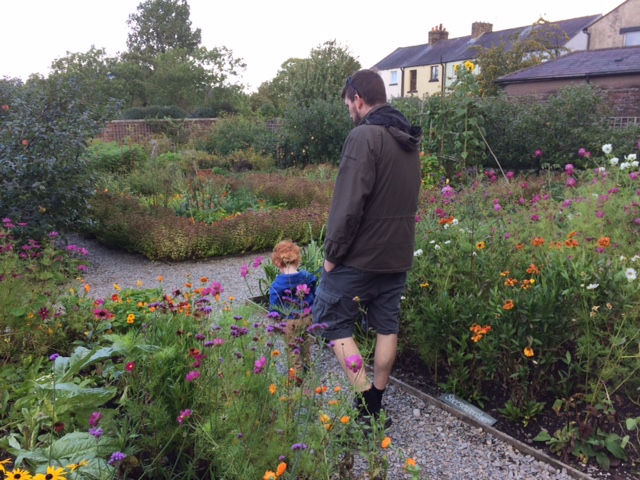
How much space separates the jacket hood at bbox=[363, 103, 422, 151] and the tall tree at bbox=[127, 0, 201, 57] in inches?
2285

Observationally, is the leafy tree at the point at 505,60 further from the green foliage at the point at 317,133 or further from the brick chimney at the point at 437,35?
the brick chimney at the point at 437,35

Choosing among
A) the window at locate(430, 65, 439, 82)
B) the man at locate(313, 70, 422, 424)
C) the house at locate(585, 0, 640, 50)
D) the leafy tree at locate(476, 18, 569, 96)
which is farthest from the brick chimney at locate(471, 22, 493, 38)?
the man at locate(313, 70, 422, 424)

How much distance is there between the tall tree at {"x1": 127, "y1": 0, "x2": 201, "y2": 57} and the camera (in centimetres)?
5625

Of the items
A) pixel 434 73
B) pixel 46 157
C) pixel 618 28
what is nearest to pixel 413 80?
pixel 434 73

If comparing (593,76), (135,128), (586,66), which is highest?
(586,66)

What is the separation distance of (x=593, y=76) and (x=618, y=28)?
13.2 meters

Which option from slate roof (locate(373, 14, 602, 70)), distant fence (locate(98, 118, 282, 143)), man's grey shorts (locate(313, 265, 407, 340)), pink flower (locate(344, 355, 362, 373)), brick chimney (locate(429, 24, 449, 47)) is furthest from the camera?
brick chimney (locate(429, 24, 449, 47))

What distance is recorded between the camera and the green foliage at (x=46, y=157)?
6.32 m

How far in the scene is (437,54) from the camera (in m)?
38.9

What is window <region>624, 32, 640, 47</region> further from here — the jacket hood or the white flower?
the jacket hood

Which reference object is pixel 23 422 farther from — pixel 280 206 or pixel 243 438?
pixel 280 206

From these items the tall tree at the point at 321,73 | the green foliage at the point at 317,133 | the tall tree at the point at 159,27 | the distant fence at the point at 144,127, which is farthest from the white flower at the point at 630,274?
the tall tree at the point at 159,27

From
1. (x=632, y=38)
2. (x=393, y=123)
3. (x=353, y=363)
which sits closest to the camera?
(x=353, y=363)

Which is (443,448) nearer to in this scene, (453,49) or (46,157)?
(46,157)
